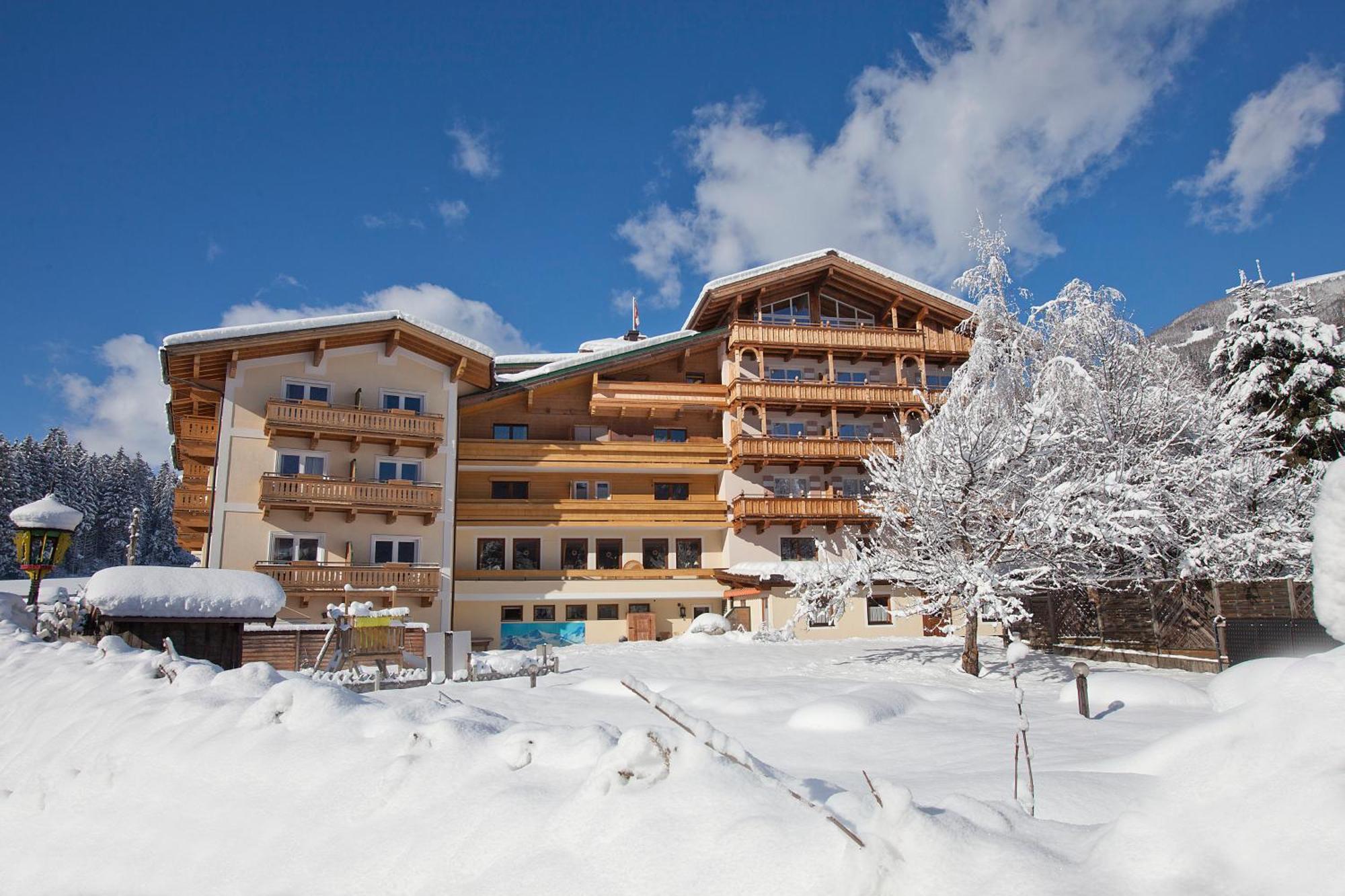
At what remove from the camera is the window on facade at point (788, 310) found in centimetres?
3966

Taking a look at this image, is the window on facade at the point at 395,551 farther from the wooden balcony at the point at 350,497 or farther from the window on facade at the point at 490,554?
the window on facade at the point at 490,554

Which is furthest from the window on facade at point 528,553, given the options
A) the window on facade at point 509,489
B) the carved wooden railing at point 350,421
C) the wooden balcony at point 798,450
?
the wooden balcony at point 798,450

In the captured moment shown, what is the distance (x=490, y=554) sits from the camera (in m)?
36.2

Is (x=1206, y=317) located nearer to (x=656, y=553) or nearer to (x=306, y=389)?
(x=656, y=553)

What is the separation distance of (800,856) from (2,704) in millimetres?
7422

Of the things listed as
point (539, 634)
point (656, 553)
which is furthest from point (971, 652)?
point (539, 634)

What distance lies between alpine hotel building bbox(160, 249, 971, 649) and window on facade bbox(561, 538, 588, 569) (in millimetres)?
99

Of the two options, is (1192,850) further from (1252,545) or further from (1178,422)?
(1178,422)

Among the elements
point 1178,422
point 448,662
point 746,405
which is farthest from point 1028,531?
point 746,405

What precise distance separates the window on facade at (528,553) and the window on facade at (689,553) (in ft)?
19.7

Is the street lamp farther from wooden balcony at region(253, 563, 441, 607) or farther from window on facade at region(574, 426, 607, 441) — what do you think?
window on facade at region(574, 426, 607, 441)

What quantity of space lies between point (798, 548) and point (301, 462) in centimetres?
2021

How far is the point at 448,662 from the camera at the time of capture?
1892cm

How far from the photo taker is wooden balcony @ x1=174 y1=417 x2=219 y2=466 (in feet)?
111
